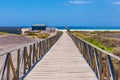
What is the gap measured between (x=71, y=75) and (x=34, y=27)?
122407 millimetres

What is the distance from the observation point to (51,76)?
9.56m

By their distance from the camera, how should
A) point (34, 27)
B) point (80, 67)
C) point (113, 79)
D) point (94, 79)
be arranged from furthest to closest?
point (34, 27) < point (80, 67) < point (94, 79) < point (113, 79)

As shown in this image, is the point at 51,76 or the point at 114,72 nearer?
the point at 114,72

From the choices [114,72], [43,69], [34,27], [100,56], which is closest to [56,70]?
[43,69]

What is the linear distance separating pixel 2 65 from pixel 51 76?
258cm

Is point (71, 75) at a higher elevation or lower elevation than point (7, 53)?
lower

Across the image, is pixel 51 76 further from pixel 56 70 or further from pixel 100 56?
pixel 100 56

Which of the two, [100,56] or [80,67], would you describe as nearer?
[100,56]

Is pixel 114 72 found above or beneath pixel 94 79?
above

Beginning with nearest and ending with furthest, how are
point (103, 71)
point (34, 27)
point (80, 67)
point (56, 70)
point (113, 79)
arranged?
point (113, 79)
point (103, 71)
point (56, 70)
point (80, 67)
point (34, 27)

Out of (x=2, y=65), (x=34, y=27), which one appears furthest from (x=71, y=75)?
(x=34, y=27)

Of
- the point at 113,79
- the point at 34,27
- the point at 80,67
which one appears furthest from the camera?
the point at 34,27

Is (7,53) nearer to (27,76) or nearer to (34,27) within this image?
(27,76)

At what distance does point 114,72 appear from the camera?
639 cm
